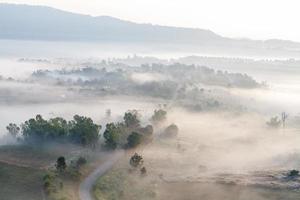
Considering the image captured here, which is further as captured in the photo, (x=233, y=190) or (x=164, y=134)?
(x=164, y=134)

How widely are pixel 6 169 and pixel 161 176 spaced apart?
4239 cm

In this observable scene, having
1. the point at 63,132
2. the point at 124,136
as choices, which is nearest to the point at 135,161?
the point at 124,136

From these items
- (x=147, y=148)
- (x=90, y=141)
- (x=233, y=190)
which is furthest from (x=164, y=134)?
(x=233, y=190)

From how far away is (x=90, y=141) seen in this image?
164500mm

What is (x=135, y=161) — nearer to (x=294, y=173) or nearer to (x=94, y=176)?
(x=94, y=176)

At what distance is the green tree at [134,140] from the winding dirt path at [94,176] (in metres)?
4.44

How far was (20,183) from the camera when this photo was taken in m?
124

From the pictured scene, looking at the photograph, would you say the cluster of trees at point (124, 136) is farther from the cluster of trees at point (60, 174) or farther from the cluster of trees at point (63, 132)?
the cluster of trees at point (60, 174)

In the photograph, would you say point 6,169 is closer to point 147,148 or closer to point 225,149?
point 147,148

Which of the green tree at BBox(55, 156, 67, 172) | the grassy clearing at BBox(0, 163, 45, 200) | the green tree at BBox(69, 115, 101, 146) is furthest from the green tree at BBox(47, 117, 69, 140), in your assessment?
the green tree at BBox(55, 156, 67, 172)

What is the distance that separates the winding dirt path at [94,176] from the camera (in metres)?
120

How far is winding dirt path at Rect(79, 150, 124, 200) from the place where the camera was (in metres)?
120

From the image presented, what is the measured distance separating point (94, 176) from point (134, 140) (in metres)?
33.0

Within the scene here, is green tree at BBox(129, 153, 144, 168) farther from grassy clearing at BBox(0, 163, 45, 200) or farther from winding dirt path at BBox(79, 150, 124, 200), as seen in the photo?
grassy clearing at BBox(0, 163, 45, 200)
